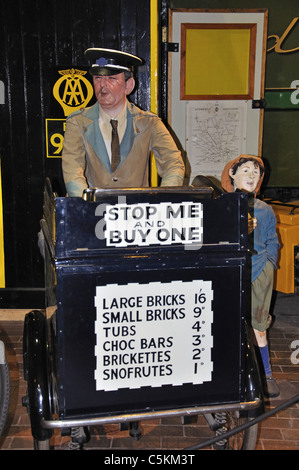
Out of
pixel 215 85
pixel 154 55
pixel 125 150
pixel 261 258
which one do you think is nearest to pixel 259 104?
pixel 215 85

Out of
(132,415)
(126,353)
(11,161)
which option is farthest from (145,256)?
(11,161)

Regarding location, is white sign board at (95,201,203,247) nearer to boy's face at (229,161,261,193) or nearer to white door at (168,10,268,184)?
boy's face at (229,161,261,193)

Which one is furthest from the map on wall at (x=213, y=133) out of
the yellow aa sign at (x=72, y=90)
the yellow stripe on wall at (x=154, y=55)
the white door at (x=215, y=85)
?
the yellow aa sign at (x=72, y=90)

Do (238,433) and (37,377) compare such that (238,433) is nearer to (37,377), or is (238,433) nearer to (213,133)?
(37,377)

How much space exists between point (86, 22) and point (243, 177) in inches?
97.6

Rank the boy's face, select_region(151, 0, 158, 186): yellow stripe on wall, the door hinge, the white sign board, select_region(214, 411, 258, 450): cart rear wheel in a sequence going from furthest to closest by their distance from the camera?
the door hinge
select_region(151, 0, 158, 186): yellow stripe on wall
the boy's face
select_region(214, 411, 258, 450): cart rear wheel
the white sign board

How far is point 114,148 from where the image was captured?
12.0 ft

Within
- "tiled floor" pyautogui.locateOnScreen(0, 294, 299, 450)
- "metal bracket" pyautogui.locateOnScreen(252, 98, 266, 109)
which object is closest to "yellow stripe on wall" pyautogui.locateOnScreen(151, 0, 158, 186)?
"metal bracket" pyautogui.locateOnScreen(252, 98, 266, 109)

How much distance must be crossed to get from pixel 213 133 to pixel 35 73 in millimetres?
2615

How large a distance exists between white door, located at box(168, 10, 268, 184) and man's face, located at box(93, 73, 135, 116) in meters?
3.47

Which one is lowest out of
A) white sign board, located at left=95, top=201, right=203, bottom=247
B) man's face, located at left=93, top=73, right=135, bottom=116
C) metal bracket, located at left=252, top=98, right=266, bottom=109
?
white sign board, located at left=95, top=201, right=203, bottom=247

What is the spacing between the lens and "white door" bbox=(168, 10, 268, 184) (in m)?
6.95

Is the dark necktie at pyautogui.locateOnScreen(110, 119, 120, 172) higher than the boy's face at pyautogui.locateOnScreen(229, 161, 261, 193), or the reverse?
the dark necktie at pyautogui.locateOnScreen(110, 119, 120, 172)

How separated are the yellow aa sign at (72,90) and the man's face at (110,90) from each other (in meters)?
1.90
